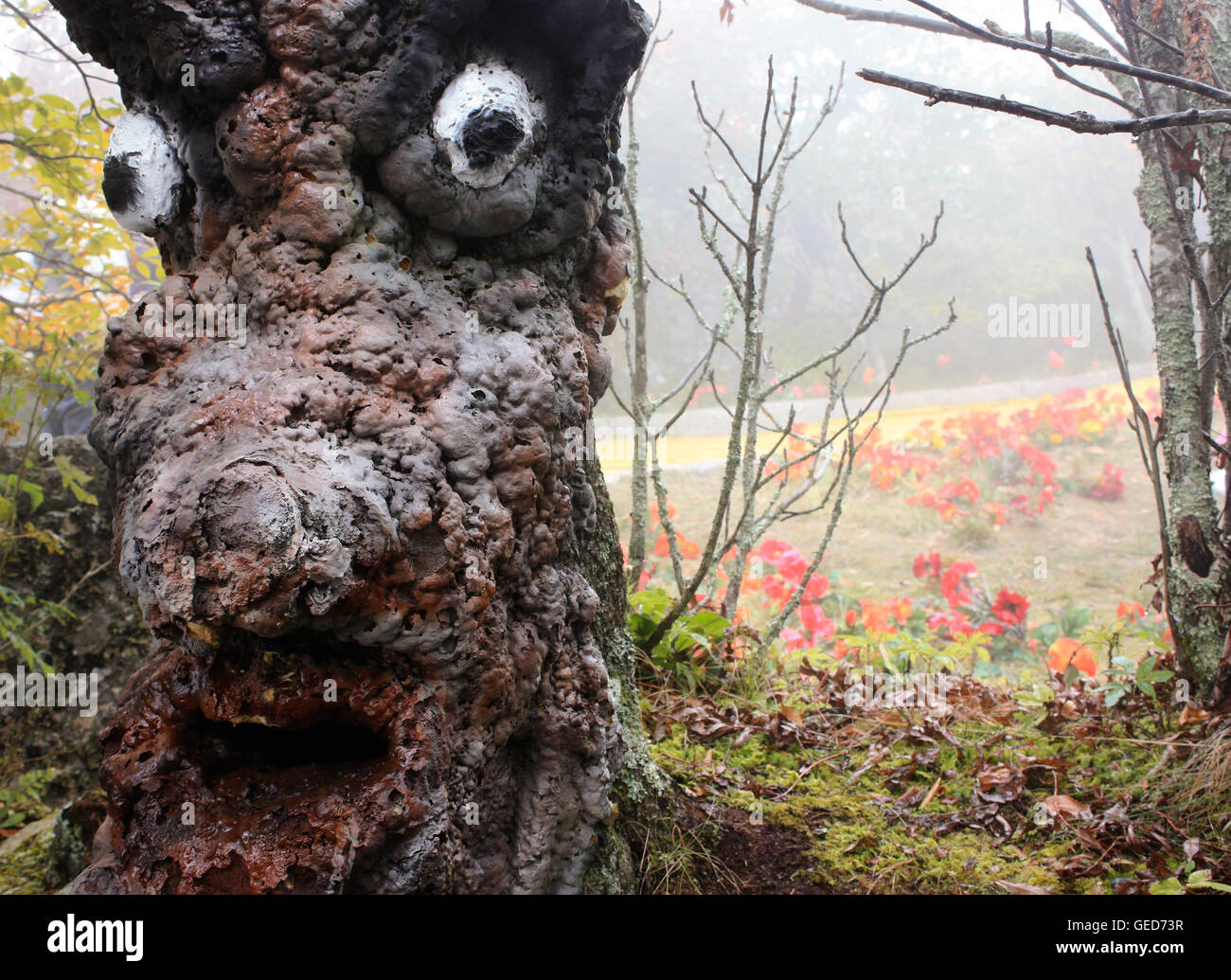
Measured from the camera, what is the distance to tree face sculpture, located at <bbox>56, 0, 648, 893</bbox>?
4.11 ft

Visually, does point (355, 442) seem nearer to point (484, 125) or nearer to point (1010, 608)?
point (484, 125)

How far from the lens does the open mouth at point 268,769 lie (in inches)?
48.9

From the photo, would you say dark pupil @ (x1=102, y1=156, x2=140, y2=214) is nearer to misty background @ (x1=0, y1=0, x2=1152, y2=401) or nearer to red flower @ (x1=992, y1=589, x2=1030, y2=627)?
red flower @ (x1=992, y1=589, x2=1030, y2=627)

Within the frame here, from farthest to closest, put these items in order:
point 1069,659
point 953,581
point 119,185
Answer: point 953,581 < point 1069,659 < point 119,185

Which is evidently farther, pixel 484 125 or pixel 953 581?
pixel 953 581

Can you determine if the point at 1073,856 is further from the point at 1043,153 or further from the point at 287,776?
the point at 1043,153

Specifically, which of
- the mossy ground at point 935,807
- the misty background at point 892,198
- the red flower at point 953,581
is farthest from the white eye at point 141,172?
the misty background at point 892,198

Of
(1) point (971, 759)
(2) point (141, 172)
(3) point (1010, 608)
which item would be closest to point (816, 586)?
(3) point (1010, 608)

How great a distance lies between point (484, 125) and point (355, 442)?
0.61 m

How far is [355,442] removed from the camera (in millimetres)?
1376

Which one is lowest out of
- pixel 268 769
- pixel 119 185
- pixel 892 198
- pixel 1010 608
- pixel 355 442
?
pixel 1010 608

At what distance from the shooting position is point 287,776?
1.37 meters

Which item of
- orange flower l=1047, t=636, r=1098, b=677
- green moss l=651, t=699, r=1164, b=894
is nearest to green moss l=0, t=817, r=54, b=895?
green moss l=651, t=699, r=1164, b=894
